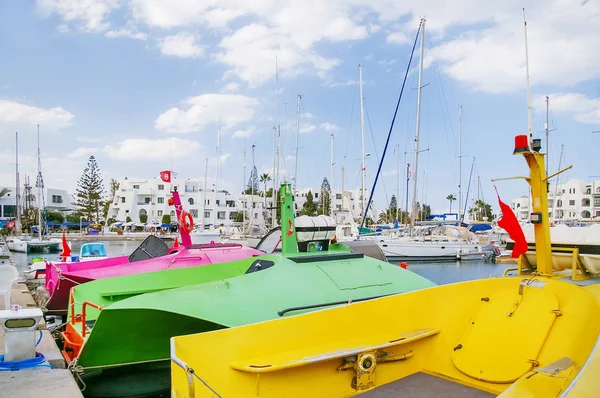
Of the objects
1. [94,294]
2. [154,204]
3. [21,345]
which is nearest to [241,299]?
[21,345]

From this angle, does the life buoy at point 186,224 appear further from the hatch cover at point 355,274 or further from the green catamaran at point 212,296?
the hatch cover at point 355,274

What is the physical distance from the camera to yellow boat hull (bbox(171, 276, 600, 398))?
13.2 ft

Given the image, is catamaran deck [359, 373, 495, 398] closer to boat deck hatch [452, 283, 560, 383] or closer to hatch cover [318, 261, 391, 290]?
boat deck hatch [452, 283, 560, 383]

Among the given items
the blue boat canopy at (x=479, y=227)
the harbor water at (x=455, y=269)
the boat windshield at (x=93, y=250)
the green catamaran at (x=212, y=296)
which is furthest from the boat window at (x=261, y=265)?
the blue boat canopy at (x=479, y=227)

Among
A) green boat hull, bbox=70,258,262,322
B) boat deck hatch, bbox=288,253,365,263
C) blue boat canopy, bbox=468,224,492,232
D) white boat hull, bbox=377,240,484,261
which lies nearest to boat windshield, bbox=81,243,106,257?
green boat hull, bbox=70,258,262,322

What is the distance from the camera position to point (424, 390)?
479cm

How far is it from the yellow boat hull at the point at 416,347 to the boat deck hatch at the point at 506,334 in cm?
1

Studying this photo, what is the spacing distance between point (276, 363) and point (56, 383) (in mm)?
2753

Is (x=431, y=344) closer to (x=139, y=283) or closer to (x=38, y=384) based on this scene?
(x=38, y=384)

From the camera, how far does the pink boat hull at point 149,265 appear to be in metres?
10.8

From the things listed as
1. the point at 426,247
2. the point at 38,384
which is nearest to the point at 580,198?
the point at 426,247

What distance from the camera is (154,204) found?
8525 cm

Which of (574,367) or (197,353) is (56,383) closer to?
(197,353)

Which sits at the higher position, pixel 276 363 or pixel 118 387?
pixel 276 363
